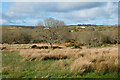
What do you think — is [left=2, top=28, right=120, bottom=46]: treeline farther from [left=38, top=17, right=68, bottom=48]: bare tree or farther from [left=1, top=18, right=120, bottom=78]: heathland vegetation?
[left=38, top=17, right=68, bottom=48]: bare tree

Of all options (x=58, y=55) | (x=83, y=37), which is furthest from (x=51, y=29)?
(x=58, y=55)

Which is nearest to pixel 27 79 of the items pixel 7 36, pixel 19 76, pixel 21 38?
pixel 19 76

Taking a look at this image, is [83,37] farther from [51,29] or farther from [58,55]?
[58,55]

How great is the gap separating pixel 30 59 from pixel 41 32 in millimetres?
21433

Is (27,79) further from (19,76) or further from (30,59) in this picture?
(30,59)

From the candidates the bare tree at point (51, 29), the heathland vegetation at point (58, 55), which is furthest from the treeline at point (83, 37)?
the bare tree at point (51, 29)

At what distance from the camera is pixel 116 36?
4844 centimetres

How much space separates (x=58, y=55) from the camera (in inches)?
429

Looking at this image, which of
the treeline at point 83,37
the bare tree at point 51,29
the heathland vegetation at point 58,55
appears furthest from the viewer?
the treeline at point 83,37

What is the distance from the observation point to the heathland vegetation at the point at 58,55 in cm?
632

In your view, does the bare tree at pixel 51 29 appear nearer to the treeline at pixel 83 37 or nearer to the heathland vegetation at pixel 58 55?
the heathland vegetation at pixel 58 55

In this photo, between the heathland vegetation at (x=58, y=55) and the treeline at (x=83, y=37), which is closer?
the heathland vegetation at (x=58, y=55)

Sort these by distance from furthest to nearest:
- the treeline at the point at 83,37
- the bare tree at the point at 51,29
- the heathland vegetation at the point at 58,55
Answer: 1. the treeline at the point at 83,37
2. the bare tree at the point at 51,29
3. the heathland vegetation at the point at 58,55

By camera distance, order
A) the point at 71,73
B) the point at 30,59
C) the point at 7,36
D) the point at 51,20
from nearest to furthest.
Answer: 1. the point at 71,73
2. the point at 30,59
3. the point at 51,20
4. the point at 7,36
